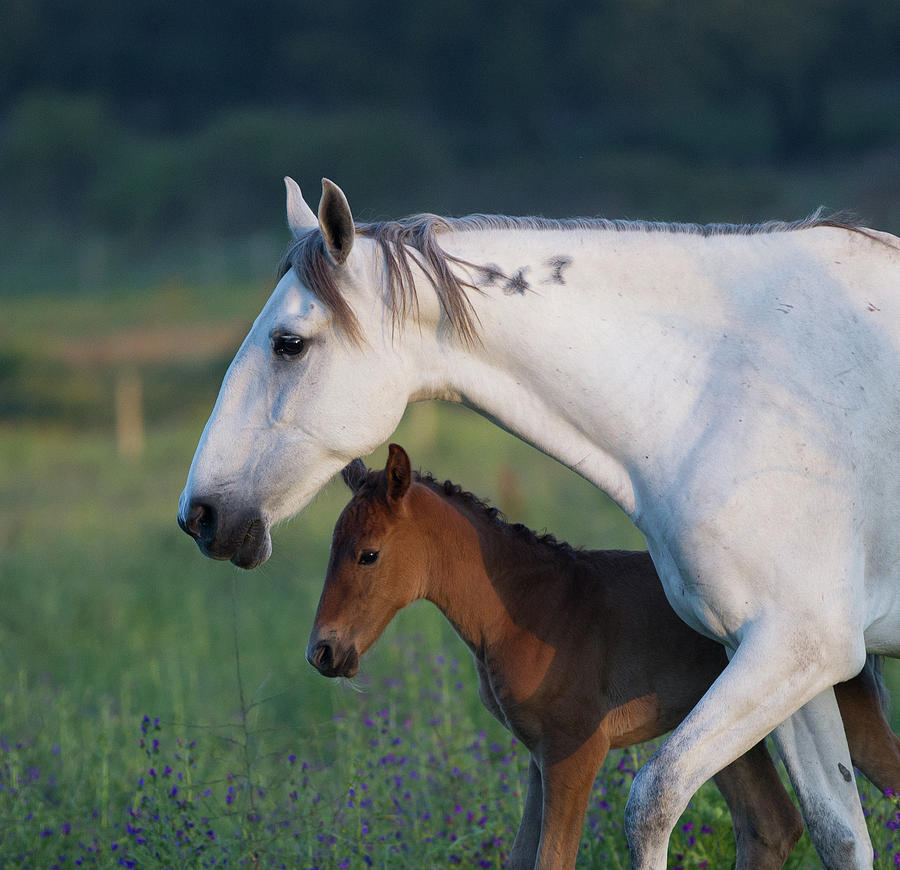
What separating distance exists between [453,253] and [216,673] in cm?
483

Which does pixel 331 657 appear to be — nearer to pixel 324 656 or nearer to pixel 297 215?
pixel 324 656

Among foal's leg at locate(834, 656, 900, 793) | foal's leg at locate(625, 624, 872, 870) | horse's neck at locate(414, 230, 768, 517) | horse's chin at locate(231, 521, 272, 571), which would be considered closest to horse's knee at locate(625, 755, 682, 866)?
foal's leg at locate(625, 624, 872, 870)

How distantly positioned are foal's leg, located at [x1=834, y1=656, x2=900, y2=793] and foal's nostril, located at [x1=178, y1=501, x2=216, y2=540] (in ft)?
6.28

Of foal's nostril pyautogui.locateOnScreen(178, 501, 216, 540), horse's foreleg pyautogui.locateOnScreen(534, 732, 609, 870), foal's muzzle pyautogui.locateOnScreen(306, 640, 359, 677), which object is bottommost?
horse's foreleg pyautogui.locateOnScreen(534, 732, 609, 870)

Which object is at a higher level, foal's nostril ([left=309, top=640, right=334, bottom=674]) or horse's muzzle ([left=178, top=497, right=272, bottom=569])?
horse's muzzle ([left=178, top=497, right=272, bottom=569])

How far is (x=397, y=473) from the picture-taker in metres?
3.46

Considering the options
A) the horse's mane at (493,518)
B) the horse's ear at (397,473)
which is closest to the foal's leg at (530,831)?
the horse's mane at (493,518)

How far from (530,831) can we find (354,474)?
1222 mm

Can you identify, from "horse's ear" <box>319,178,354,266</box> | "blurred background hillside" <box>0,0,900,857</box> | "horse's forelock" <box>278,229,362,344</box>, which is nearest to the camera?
"horse's ear" <box>319,178,354,266</box>

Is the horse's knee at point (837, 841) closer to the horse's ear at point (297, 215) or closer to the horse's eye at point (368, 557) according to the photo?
the horse's eye at point (368, 557)

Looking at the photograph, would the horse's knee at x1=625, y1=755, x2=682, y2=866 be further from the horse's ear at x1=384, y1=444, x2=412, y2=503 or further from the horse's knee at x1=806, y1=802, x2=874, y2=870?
the horse's ear at x1=384, y1=444, x2=412, y2=503

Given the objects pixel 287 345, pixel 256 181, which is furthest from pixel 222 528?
pixel 256 181

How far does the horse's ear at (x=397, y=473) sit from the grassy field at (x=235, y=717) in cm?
36

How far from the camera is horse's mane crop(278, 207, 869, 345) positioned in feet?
9.92
